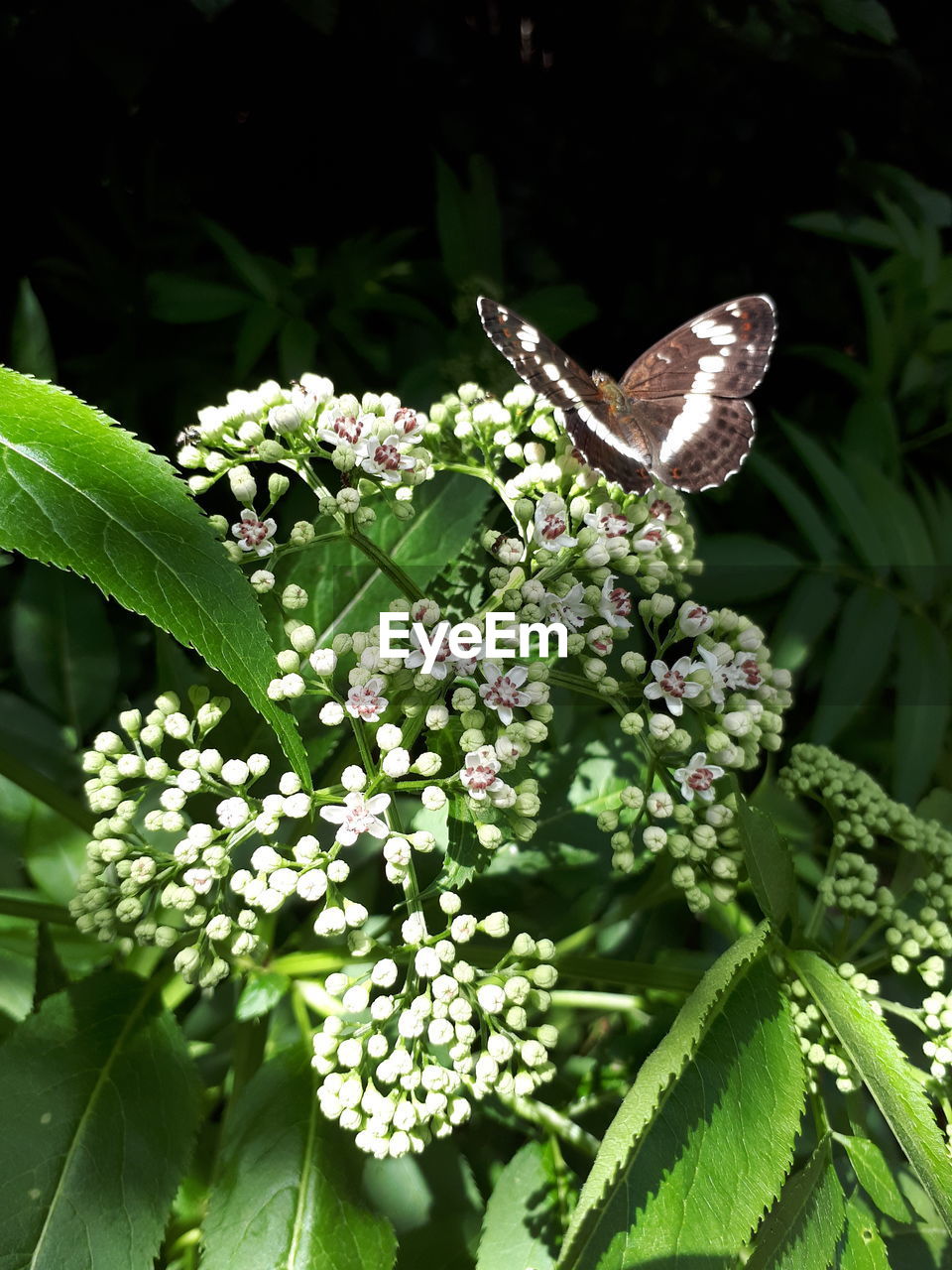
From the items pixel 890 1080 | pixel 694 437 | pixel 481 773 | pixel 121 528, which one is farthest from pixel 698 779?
pixel 121 528

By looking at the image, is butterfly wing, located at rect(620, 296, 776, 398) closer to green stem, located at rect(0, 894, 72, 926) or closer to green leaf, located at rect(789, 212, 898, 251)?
green leaf, located at rect(789, 212, 898, 251)

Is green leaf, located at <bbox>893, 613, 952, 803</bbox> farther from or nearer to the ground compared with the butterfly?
nearer to the ground

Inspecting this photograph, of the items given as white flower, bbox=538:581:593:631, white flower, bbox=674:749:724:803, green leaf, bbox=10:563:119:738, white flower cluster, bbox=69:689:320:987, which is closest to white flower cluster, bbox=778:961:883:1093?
white flower, bbox=674:749:724:803

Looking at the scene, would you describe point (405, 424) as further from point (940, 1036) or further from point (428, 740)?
point (940, 1036)

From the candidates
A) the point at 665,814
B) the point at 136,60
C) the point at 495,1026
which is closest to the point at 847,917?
the point at 665,814

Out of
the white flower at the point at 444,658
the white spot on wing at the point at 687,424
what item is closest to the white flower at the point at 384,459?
the white flower at the point at 444,658
